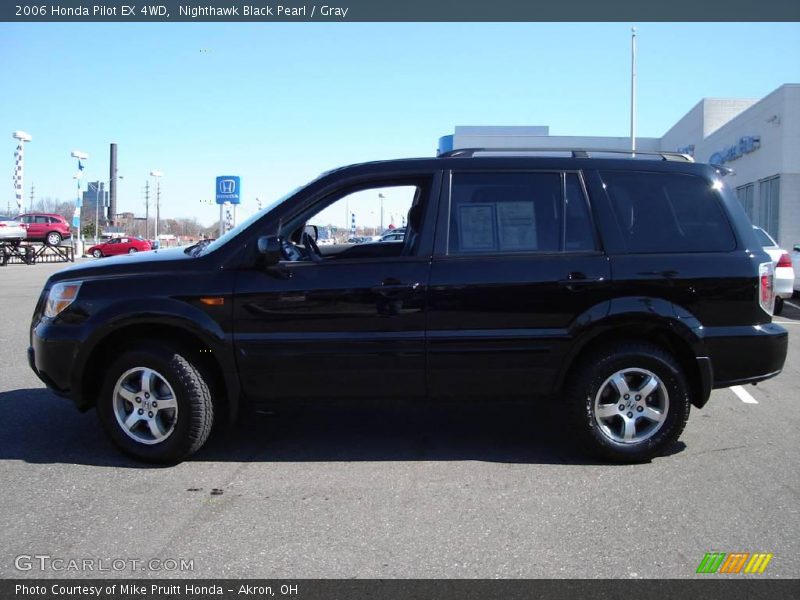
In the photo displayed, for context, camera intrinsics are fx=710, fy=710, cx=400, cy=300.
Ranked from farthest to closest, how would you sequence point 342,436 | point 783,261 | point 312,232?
point 783,261 < point 312,232 < point 342,436

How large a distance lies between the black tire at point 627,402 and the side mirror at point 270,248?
212 cm

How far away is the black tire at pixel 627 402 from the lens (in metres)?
4.66

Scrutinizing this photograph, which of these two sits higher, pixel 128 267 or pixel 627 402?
pixel 128 267

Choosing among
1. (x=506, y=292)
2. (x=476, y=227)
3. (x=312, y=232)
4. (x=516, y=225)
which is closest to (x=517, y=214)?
(x=516, y=225)

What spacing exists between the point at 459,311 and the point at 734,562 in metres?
2.07

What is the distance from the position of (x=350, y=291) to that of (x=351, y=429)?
4.93ft

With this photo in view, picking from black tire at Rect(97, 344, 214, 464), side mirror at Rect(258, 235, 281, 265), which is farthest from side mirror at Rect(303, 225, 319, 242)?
black tire at Rect(97, 344, 214, 464)

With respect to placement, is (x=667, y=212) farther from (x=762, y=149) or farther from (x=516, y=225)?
(x=762, y=149)

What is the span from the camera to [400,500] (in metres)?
4.13
